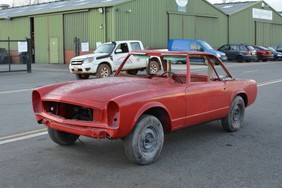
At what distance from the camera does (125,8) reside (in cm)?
2989

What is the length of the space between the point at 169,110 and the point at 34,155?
2016 mm

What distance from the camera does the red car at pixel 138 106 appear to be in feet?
16.7

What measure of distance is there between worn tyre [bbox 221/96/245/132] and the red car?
0.06m

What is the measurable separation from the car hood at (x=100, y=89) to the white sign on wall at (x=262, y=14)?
44.3m

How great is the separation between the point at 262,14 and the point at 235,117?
1757 inches

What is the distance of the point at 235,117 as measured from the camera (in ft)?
24.3

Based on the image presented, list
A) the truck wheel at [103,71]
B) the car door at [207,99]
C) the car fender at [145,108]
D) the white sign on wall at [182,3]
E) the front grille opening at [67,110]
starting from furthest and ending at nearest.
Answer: the white sign on wall at [182,3] → the truck wheel at [103,71] → the car door at [207,99] → the front grille opening at [67,110] → the car fender at [145,108]

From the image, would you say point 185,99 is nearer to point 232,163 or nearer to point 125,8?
point 232,163

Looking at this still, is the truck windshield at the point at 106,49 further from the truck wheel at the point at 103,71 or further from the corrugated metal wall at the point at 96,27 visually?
the corrugated metal wall at the point at 96,27

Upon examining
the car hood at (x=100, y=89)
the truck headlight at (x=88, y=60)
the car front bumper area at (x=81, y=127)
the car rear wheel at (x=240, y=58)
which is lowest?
the car front bumper area at (x=81, y=127)

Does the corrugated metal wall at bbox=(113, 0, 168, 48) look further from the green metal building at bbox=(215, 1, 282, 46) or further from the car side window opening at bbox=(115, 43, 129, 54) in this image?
the green metal building at bbox=(215, 1, 282, 46)

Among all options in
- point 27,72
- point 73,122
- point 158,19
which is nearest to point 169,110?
point 73,122

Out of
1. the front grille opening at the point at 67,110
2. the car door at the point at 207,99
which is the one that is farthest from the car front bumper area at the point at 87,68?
the front grille opening at the point at 67,110

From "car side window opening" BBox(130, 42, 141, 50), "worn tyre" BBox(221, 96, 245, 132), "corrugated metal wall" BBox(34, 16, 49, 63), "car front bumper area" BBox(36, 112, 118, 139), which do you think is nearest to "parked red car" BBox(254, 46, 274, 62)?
"corrugated metal wall" BBox(34, 16, 49, 63)
